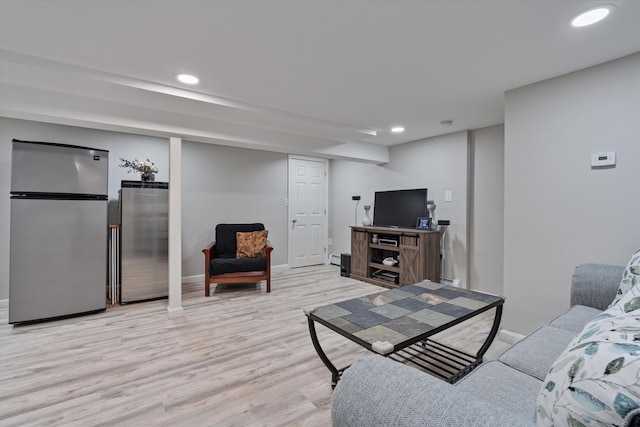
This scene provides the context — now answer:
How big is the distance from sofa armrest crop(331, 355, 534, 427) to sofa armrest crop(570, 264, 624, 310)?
5.54ft

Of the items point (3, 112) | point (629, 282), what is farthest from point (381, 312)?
point (3, 112)

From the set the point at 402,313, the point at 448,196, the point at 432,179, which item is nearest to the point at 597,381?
the point at 402,313

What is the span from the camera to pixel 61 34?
1765 millimetres

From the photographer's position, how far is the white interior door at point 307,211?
18.2ft

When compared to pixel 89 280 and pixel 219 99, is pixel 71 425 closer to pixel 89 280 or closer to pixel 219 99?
pixel 89 280

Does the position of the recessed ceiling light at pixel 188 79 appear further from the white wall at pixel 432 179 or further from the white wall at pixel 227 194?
the white wall at pixel 432 179

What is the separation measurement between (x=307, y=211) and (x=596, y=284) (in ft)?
14.6

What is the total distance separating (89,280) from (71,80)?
81.7 inches

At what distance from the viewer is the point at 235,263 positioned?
12.8 feet

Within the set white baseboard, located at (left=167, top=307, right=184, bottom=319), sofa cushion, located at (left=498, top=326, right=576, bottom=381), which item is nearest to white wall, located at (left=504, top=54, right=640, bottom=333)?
sofa cushion, located at (left=498, top=326, right=576, bottom=381)

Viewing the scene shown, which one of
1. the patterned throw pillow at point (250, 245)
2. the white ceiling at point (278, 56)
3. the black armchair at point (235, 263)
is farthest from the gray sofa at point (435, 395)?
the patterned throw pillow at point (250, 245)

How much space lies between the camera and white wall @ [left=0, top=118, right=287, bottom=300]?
3.42 metres

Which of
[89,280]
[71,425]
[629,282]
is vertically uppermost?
[629,282]

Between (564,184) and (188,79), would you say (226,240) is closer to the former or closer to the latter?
(188,79)
